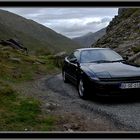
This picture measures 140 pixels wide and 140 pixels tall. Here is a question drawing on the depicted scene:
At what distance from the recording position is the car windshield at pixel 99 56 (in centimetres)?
1077

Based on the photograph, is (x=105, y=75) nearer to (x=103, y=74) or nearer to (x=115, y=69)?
(x=103, y=74)

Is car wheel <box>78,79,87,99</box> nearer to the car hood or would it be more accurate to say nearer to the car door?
the car hood

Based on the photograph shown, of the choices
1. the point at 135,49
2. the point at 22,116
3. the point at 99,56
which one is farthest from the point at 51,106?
the point at 135,49

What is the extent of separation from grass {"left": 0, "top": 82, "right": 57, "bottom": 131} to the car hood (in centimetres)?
167

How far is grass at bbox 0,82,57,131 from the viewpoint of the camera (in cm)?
692

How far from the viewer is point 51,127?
6863 mm

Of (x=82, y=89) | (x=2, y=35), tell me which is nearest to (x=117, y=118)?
(x=82, y=89)

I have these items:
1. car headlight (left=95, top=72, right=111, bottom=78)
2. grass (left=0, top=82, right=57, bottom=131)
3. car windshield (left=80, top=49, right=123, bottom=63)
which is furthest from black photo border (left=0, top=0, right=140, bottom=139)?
car windshield (left=80, top=49, right=123, bottom=63)

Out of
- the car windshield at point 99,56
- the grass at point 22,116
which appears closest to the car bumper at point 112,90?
the grass at point 22,116

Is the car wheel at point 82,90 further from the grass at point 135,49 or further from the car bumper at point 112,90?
the grass at point 135,49

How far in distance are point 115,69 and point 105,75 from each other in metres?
0.46

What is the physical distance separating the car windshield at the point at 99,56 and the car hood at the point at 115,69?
20.2 inches
